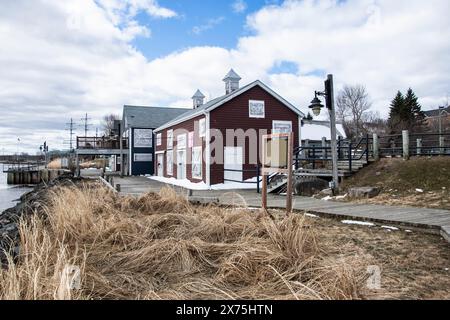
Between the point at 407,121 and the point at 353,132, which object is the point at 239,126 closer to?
the point at 407,121

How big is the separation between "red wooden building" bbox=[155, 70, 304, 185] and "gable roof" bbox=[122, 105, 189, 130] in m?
14.2

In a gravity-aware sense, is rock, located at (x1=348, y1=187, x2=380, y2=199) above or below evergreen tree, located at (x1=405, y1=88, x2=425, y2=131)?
below

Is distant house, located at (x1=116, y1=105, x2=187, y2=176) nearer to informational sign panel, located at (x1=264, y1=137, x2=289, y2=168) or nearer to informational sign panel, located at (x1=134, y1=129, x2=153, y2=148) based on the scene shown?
informational sign panel, located at (x1=134, y1=129, x2=153, y2=148)

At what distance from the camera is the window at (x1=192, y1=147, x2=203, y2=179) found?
20.5 meters

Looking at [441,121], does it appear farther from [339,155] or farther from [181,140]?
[181,140]

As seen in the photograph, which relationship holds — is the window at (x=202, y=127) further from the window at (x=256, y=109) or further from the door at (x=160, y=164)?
the door at (x=160, y=164)

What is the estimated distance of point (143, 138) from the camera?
36531mm

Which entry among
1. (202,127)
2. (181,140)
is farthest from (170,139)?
(202,127)

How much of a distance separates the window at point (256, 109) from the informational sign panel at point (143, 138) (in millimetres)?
18270

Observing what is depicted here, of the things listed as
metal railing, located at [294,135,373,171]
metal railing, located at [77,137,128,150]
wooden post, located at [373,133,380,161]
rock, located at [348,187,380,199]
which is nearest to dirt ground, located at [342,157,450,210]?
rock, located at [348,187,380,199]

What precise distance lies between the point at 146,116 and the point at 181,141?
15.1m

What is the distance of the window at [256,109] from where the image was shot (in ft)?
68.7
